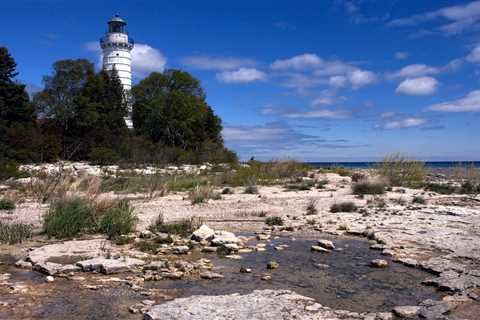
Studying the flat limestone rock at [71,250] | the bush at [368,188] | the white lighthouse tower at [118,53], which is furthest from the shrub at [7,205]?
Answer: the white lighthouse tower at [118,53]

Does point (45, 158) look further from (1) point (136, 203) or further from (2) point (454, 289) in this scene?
(2) point (454, 289)

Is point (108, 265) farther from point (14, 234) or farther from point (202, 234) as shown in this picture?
point (14, 234)

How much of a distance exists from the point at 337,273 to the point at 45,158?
104ft

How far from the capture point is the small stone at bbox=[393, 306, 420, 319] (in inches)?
209

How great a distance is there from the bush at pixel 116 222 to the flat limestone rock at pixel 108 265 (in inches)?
88.3

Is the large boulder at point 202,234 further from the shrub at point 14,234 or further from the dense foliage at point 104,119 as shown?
the dense foliage at point 104,119

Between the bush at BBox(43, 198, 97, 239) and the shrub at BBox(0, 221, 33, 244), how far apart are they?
1.43 ft

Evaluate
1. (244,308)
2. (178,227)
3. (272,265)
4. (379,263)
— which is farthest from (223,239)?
(244,308)

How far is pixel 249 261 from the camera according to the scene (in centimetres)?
792

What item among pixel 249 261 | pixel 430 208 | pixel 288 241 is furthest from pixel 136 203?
pixel 430 208

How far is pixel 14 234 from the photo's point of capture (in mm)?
9180

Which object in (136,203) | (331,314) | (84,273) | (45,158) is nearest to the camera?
(331,314)

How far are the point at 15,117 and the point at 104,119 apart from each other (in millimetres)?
7228

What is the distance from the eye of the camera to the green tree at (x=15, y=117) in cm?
3164
